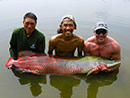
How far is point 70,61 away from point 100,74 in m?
0.72

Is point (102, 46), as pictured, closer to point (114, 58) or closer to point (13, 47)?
point (114, 58)

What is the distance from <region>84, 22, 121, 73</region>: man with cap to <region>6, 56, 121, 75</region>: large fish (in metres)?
0.13

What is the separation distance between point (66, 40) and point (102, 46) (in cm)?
80

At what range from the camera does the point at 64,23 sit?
3088 mm

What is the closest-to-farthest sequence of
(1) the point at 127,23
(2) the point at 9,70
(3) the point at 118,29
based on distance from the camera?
(2) the point at 9,70, (3) the point at 118,29, (1) the point at 127,23

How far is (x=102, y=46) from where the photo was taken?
3326mm

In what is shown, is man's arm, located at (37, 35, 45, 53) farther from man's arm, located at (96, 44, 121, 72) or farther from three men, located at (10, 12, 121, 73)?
man's arm, located at (96, 44, 121, 72)

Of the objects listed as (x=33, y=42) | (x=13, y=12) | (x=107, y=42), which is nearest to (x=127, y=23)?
(x=107, y=42)

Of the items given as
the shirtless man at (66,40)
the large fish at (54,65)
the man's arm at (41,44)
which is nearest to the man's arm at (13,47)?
the large fish at (54,65)

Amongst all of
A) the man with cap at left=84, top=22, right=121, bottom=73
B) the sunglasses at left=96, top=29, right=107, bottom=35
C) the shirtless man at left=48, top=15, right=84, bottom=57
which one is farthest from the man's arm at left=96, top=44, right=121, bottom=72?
the shirtless man at left=48, top=15, right=84, bottom=57

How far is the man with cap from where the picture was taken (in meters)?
3.12

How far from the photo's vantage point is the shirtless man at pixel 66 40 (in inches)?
122

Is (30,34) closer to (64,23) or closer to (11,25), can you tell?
(64,23)

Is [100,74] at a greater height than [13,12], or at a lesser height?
lesser
